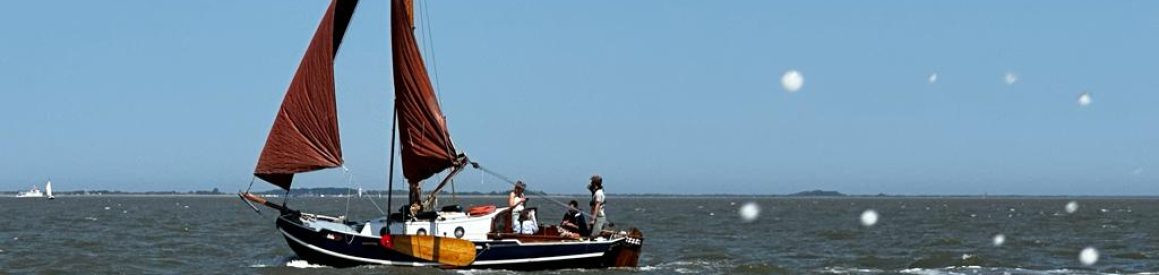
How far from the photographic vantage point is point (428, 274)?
105ft

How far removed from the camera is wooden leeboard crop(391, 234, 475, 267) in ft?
107

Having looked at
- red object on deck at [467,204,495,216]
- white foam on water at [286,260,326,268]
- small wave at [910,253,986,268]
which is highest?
red object on deck at [467,204,495,216]

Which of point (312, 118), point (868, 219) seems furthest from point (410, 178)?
point (868, 219)

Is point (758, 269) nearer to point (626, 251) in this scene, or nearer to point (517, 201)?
point (626, 251)

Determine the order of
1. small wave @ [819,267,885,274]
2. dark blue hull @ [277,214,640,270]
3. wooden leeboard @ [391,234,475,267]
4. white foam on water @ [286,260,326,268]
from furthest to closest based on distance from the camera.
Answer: small wave @ [819,267,885,274]
white foam on water @ [286,260,326,268]
dark blue hull @ [277,214,640,270]
wooden leeboard @ [391,234,475,267]

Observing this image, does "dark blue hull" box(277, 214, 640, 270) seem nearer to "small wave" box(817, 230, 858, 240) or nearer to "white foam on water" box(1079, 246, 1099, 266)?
"white foam on water" box(1079, 246, 1099, 266)

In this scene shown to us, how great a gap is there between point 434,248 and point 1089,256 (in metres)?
20.2

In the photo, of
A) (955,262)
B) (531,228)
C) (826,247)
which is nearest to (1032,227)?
(826,247)

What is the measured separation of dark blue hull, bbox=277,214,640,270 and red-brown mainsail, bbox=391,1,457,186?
6.29 feet

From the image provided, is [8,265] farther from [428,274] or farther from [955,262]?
[955,262]

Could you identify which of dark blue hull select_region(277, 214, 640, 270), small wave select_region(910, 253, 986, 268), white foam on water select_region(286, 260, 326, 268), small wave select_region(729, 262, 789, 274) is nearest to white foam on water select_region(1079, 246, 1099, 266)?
small wave select_region(910, 253, 986, 268)

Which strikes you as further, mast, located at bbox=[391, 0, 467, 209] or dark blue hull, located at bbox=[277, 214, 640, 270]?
mast, located at bbox=[391, 0, 467, 209]

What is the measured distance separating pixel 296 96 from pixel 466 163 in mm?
3981

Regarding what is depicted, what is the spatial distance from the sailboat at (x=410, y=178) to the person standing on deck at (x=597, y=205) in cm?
16
